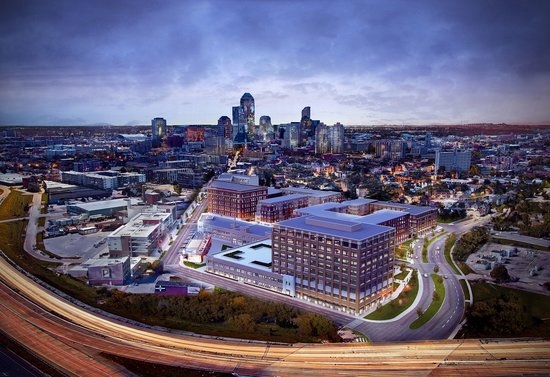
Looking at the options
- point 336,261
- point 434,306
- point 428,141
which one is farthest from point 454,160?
point 336,261

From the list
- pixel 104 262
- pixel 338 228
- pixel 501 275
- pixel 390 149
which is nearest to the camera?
pixel 338 228

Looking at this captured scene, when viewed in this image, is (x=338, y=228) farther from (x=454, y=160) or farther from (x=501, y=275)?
(x=454, y=160)

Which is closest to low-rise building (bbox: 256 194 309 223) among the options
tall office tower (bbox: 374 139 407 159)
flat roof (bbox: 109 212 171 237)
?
flat roof (bbox: 109 212 171 237)

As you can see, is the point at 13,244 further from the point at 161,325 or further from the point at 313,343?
the point at 313,343

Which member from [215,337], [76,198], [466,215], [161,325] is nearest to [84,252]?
[161,325]

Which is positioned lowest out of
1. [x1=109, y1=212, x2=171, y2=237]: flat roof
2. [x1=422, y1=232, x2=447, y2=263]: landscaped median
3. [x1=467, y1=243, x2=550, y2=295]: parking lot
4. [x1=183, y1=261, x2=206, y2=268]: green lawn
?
[x1=183, y1=261, x2=206, y2=268]: green lawn

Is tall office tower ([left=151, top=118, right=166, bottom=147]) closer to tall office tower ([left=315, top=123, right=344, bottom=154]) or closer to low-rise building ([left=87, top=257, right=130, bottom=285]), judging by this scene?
tall office tower ([left=315, top=123, right=344, bottom=154])
